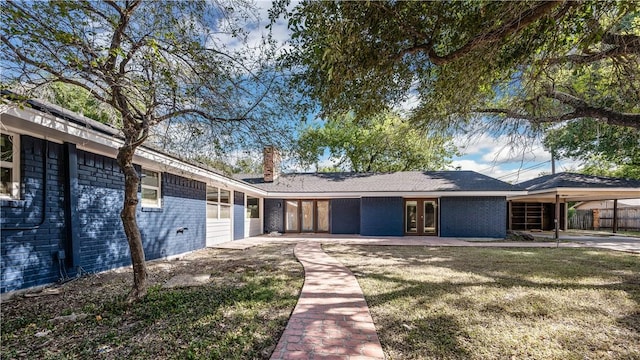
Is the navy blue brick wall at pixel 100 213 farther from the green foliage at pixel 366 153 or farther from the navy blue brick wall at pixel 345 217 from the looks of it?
the green foliage at pixel 366 153

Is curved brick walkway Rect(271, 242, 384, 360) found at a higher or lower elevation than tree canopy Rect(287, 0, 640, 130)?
lower

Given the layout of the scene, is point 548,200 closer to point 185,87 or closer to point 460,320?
point 460,320

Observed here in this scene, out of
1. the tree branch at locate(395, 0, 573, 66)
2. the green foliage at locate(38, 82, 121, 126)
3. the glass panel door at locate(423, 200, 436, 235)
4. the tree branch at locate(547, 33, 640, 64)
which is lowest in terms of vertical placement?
the glass panel door at locate(423, 200, 436, 235)

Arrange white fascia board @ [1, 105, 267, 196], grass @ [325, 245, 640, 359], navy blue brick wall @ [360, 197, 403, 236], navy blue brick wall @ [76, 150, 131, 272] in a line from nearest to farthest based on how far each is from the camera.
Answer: grass @ [325, 245, 640, 359] < white fascia board @ [1, 105, 267, 196] < navy blue brick wall @ [76, 150, 131, 272] < navy blue brick wall @ [360, 197, 403, 236]

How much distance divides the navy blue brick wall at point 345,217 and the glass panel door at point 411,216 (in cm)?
278

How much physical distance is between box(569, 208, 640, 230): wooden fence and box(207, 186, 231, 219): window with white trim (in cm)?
2847

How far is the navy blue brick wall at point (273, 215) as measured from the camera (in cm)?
1725

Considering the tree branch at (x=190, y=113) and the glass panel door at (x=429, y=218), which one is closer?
the tree branch at (x=190, y=113)

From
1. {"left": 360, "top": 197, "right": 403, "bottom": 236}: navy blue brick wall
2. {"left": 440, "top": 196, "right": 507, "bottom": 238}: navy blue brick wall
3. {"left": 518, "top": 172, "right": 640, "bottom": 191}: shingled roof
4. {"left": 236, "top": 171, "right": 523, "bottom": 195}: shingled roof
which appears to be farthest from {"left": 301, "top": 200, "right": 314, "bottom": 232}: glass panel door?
{"left": 518, "top": 172, "right": 640, "bottom": 191}: shingled roof

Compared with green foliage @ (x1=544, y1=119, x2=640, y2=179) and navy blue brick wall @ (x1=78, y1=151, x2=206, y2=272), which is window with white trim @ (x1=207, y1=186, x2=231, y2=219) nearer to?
navy blue brick wall @ (x1=78, y1=151, x2=206, y2=272)

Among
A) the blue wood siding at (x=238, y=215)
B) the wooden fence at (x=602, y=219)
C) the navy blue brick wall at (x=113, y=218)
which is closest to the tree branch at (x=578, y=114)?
the navy blue brick wall at (x=113, y=218)

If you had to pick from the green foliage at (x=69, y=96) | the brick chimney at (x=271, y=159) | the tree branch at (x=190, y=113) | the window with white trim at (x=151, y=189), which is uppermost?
the green foliage at (x=69, y=96)

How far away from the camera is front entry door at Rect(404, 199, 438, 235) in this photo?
612 inches

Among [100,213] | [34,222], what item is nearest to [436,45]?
[34,222]
